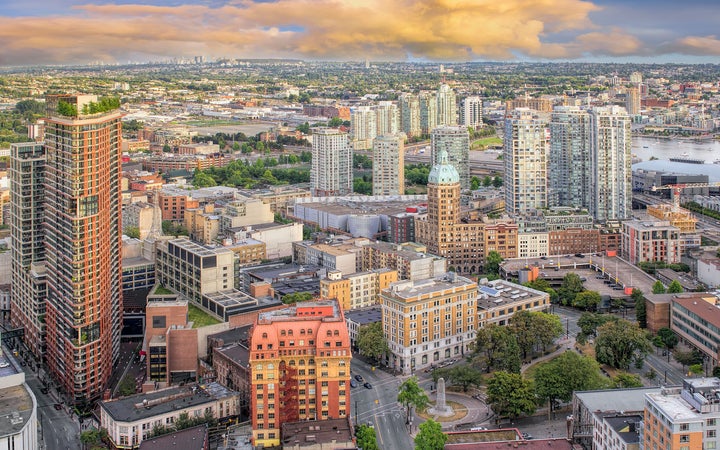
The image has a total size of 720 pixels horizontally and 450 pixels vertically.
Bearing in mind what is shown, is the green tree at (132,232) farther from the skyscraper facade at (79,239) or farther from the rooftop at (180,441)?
the rooftop at (180,441)

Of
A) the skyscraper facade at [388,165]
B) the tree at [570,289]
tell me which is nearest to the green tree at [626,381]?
the tree at [570,289]

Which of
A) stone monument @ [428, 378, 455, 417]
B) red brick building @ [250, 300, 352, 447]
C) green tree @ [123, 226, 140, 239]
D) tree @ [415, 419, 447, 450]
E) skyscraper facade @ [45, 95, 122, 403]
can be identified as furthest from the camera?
green tree @ [123, 226, 140, 239]

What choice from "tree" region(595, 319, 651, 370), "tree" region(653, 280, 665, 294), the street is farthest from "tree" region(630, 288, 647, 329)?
the street

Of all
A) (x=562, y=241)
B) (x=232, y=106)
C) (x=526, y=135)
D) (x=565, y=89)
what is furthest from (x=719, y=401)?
(x=565, y=89)

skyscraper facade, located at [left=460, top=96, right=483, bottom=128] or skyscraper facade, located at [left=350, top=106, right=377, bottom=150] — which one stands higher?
skyscraper facade, located at [left=460, top=96, right=483, bottom=128]

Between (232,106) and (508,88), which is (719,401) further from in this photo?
(508,88)

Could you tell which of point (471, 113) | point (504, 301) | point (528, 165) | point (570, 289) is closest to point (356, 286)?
point (504, 301)

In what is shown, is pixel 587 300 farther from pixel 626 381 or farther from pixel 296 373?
pixel 296 373

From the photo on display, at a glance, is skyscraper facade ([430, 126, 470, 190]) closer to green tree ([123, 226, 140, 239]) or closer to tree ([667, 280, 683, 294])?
green tree ([123, 226, 140, 239])
